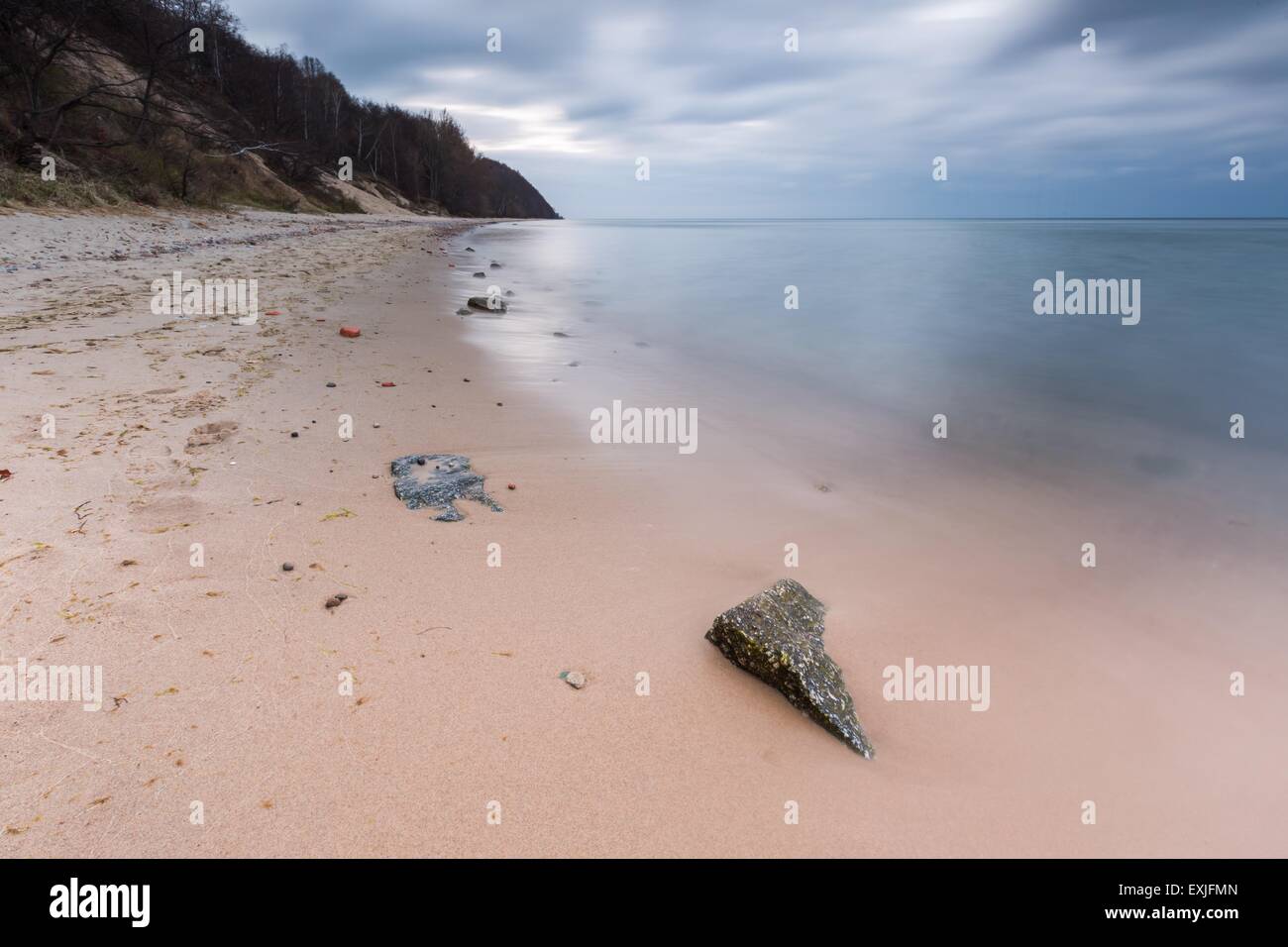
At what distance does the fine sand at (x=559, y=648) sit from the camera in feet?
6.91

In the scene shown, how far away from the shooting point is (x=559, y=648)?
9.50 ft

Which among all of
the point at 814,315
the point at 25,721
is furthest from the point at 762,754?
the point at 814,315

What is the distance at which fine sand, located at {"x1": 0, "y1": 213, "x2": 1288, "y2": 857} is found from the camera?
6.91 ft

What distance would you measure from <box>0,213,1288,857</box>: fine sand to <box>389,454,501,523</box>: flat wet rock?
0.44 ft

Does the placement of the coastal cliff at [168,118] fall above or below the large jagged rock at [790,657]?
above

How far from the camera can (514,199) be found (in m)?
126

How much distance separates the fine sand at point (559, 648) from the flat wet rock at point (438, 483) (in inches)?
5.3

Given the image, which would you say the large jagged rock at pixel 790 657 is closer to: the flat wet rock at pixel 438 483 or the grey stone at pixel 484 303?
the flat wet rock at pixel 438 483
